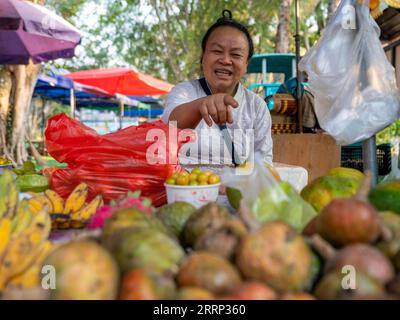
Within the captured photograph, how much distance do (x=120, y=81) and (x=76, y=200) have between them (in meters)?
12.5

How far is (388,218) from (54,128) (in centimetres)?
175

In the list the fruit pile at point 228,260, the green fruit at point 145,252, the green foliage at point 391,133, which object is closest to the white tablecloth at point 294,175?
the fruit pile at point 228,260

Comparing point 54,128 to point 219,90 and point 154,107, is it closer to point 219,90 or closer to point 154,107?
point 219,90

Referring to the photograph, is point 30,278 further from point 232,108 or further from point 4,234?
point 232,108

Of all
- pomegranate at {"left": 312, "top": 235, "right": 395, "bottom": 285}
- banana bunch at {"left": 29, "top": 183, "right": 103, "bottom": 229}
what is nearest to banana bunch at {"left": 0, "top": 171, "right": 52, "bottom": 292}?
banana bunch at {"left": 29, "top": 183, "right": 103, "bottom": 229}

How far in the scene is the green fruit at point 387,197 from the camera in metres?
1.37

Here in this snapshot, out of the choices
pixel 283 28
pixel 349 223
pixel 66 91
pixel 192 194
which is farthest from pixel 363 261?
pixel 66 91

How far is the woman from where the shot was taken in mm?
2820

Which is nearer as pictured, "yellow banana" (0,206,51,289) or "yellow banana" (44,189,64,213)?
"yellow banana" (0,206,51,289)

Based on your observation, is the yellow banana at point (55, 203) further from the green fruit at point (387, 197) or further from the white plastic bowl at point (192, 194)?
the green fruit at point (387, 197)

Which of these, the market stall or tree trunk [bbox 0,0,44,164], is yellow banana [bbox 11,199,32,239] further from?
tree trunk [bbox 0,0,44,164]

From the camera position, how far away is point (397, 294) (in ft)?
2.68

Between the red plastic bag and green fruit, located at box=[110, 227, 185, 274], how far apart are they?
3.73ft
